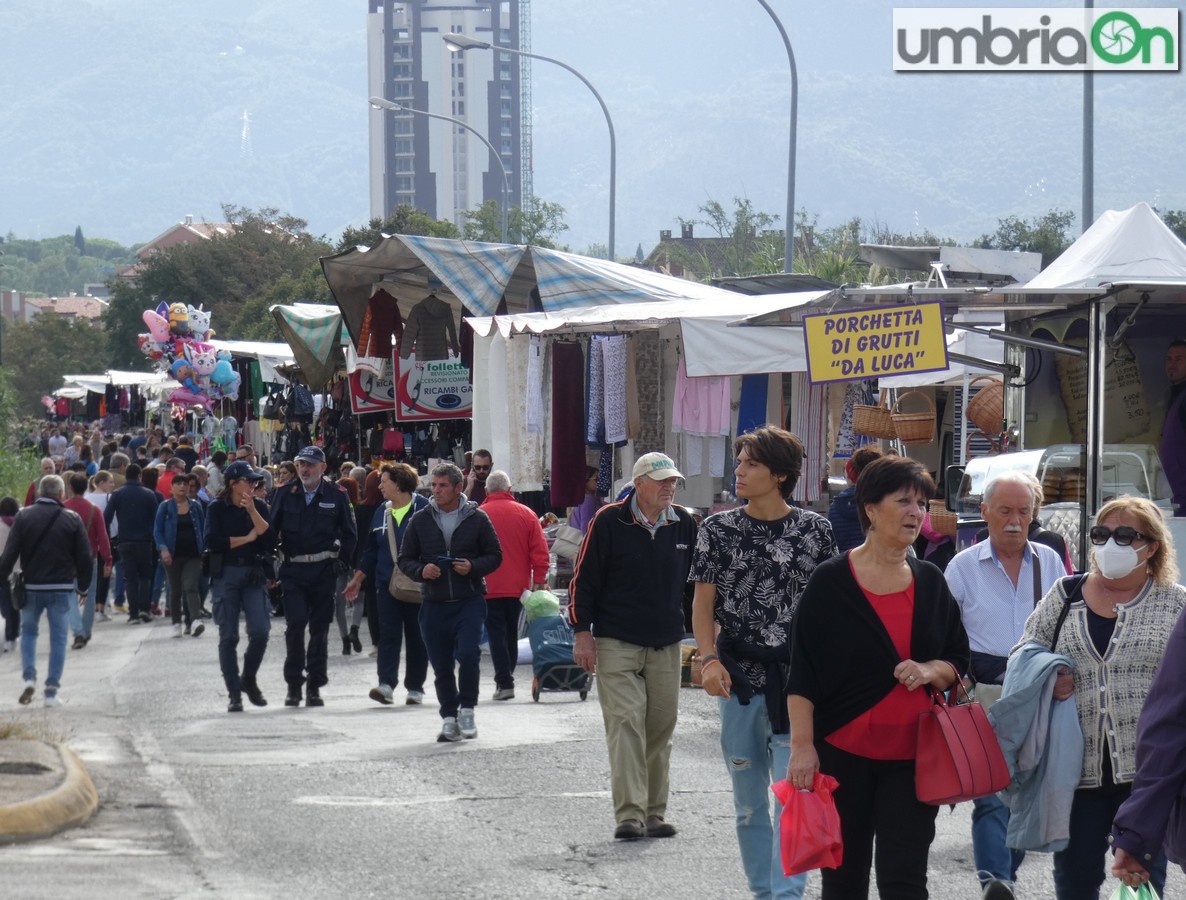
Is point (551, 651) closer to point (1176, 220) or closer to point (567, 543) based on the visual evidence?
point (567, 543)

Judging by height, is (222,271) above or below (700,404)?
above

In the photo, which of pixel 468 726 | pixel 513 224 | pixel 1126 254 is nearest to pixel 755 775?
pixel 468 726

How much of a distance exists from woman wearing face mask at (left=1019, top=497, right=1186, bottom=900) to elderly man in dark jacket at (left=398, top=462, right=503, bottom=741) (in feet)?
20.0

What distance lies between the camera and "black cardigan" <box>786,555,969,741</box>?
5.13m

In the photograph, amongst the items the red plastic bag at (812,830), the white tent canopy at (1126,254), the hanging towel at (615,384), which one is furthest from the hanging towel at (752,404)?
the red plastic bag at (812,830)

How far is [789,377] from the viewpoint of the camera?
15711mm

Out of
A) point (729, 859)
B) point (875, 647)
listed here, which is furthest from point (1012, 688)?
point (729, 859)

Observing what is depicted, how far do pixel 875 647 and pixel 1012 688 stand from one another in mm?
612

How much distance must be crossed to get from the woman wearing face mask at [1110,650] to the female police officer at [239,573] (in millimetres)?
8689

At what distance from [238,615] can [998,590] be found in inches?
313

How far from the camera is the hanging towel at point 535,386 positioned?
16.5 metres

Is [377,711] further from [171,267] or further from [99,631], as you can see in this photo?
[171,267]

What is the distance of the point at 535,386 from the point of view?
1658 centimetres

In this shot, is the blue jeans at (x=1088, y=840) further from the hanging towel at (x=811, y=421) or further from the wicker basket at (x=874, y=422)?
the hanging towel at (x=811, y=421)
